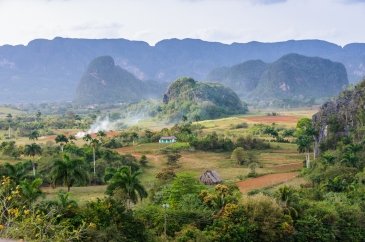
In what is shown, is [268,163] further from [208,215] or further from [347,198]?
[208,215]

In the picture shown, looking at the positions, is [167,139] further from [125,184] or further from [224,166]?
[125,184]

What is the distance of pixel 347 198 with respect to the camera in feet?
150

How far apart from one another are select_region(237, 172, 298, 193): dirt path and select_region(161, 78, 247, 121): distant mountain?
290 feet

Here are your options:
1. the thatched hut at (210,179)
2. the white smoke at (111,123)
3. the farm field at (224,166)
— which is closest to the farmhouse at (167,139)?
the farm field at (224,166)

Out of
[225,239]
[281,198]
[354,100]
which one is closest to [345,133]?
[354,100]

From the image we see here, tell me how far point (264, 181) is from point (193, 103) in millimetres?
117180

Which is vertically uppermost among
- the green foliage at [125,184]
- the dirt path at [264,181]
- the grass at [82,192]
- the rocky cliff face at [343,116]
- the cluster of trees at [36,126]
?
the rocky cliff face at [343,116]

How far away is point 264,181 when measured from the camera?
204 feet

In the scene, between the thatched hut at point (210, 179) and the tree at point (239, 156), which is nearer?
the thatched hut at point (210, 179)

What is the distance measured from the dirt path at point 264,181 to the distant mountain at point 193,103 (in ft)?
290

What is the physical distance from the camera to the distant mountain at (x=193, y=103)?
17040cm

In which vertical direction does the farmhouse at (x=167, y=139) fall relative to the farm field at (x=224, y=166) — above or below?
above

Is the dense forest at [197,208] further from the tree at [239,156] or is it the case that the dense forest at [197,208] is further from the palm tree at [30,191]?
the tree at [239,156]

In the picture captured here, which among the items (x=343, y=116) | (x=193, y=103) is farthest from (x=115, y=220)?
(x=193, y=103)
